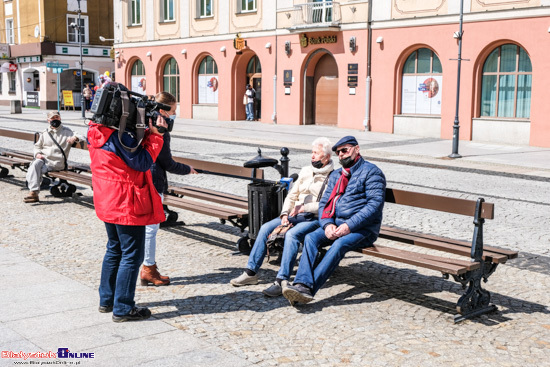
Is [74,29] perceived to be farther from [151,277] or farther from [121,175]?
[121,175]

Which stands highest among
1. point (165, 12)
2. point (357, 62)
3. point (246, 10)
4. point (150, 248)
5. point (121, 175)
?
point (165, 12)

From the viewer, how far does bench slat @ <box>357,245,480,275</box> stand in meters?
5.15

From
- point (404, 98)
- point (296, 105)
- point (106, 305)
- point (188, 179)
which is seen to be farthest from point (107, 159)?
point (296, 105)

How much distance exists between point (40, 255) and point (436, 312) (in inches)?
157

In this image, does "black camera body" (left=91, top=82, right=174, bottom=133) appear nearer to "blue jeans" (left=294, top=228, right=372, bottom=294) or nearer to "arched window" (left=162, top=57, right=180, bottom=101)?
"blue jeans" (left=294, top=228, right=372, bottom=294)

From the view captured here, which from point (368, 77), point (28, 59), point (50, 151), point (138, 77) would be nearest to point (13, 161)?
point (50, 151)

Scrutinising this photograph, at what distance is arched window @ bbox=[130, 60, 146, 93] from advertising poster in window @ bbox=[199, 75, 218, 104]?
4.93m

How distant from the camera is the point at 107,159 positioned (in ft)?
16.1

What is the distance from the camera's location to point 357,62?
1043 inches

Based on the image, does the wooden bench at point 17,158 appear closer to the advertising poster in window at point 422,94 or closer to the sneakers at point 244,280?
the sneakers at point 244,280

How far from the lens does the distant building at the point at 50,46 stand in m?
45.2

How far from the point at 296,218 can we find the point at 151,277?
1.41 meters

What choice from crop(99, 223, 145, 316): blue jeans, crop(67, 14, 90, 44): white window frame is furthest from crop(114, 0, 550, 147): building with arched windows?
crop(99, 223, 145, 316): blue jeans

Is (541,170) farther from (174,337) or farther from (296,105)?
(296,105)
